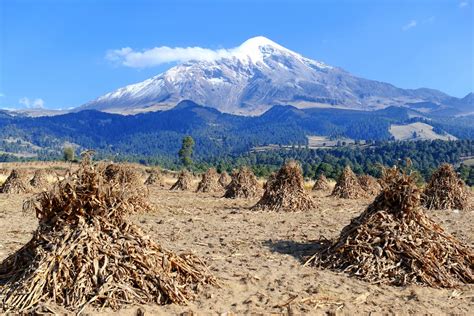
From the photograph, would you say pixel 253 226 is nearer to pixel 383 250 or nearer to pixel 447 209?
pixel 383 250

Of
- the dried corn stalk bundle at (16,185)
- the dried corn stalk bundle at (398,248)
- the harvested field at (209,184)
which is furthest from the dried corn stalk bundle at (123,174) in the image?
the harvested field at (209,184)

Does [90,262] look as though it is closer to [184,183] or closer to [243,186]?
[243,186]

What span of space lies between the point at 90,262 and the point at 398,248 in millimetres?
4665

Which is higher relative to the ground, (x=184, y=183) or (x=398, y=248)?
(x=398, y=248)

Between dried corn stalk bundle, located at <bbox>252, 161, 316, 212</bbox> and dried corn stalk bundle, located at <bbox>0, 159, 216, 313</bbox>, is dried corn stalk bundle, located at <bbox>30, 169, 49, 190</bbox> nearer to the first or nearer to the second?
dried corn stalk bundle, located at <bbox>252, 161, 316, 212</bbox>

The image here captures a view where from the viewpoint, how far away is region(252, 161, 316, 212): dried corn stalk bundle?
1581 cm

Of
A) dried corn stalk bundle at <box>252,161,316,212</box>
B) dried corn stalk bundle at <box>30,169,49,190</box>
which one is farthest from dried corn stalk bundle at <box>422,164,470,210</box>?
dried corn stalk bundle at <box>30,169,49,190</box>

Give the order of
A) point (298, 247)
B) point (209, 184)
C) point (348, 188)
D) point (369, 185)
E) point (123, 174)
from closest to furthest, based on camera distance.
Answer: point (298, 247) → point (123, 174) → point (348, 188) → point (369, 185) → point (209, 184)

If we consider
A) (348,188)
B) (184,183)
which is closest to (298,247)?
(348,188)

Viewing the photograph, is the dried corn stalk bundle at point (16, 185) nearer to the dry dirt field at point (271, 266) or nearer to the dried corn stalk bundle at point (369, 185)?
the dry dirt field at point (271, 266)

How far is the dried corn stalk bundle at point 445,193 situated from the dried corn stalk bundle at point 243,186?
7.52 meters

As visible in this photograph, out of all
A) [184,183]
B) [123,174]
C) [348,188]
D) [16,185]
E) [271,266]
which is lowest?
[184,183]

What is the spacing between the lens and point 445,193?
16.0 meters

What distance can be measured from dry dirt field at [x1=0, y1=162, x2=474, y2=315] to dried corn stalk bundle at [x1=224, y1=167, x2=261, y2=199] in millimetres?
6273
